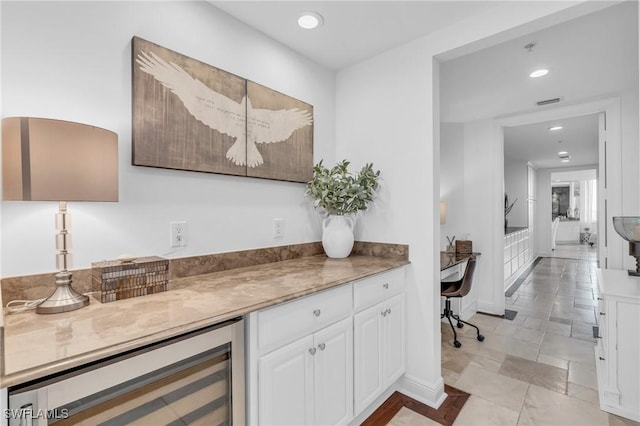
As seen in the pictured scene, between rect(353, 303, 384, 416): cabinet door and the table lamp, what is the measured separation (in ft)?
4.25

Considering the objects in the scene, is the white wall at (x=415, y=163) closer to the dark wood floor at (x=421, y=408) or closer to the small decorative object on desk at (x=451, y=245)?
the dark wood floor at (x=421, y=408)

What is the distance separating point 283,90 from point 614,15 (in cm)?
214

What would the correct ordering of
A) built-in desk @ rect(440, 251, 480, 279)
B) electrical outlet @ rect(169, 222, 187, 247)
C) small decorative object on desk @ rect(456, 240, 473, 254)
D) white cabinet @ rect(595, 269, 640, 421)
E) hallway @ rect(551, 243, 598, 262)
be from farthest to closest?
1. hallway @ rect(551, 243, 598, 262)
2. small decorative object on desk @ rect(456, 240, 473, 254)
3. built-in desk @ rect(440, 251, 480, 279)
4. white cabinet @ rect(595, 269, 640, 421)
5. electrical outlet @ rect(169, 222, 187, 247)

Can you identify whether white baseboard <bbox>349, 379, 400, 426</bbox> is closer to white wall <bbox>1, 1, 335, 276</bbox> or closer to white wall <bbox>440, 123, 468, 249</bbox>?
white wall <bbox>1, 1, 335, 276</bbox>

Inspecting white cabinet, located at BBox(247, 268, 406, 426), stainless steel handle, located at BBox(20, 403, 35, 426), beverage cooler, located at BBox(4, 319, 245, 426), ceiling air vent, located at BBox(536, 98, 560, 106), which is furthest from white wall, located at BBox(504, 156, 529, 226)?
stainless steel handle, located at BBox(20, 403, 35, 426)

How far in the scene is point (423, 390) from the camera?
200 centimetres

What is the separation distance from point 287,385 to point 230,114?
4.87 ft

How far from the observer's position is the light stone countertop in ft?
2.41

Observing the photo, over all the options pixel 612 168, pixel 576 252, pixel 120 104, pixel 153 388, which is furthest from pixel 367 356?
pixel 576 252

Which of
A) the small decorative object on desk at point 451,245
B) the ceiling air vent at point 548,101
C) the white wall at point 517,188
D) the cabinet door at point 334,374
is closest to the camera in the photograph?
the cabinet door at point 334,374

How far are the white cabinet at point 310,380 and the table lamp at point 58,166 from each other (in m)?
0.79

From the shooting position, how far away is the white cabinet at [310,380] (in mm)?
1198

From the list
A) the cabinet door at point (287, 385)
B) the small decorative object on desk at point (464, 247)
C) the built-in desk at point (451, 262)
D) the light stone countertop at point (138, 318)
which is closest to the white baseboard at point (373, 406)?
the cabinet door at point (287, 385)

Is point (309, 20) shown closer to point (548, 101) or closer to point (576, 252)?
point (548, 101)
